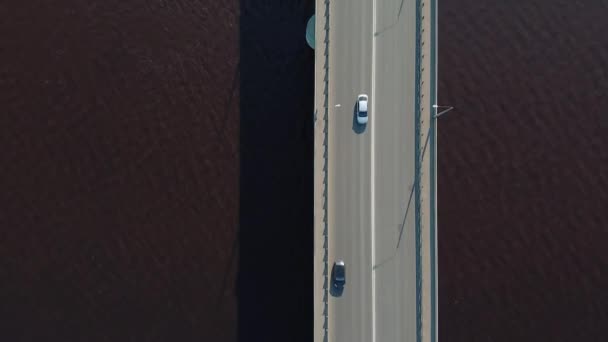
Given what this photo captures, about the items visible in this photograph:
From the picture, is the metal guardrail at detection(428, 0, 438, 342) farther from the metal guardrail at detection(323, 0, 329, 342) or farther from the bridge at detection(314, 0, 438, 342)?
the metal guardrail at detection(323, 0, 329, 342)

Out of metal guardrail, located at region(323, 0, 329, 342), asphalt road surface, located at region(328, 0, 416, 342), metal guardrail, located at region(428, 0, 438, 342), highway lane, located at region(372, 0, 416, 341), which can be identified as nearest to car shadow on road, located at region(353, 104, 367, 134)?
asphalt road surface, located at region(328, 0, 416, 342)

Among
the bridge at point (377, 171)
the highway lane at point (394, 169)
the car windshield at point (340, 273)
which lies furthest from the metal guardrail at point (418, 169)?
the car windshield at point (340, 273)

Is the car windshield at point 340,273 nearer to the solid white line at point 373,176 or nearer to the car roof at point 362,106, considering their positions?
the solid white line at point 373,176

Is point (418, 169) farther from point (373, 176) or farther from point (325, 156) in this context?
point (325, 156)

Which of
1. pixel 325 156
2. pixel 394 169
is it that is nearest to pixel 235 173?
pixel 325 156
